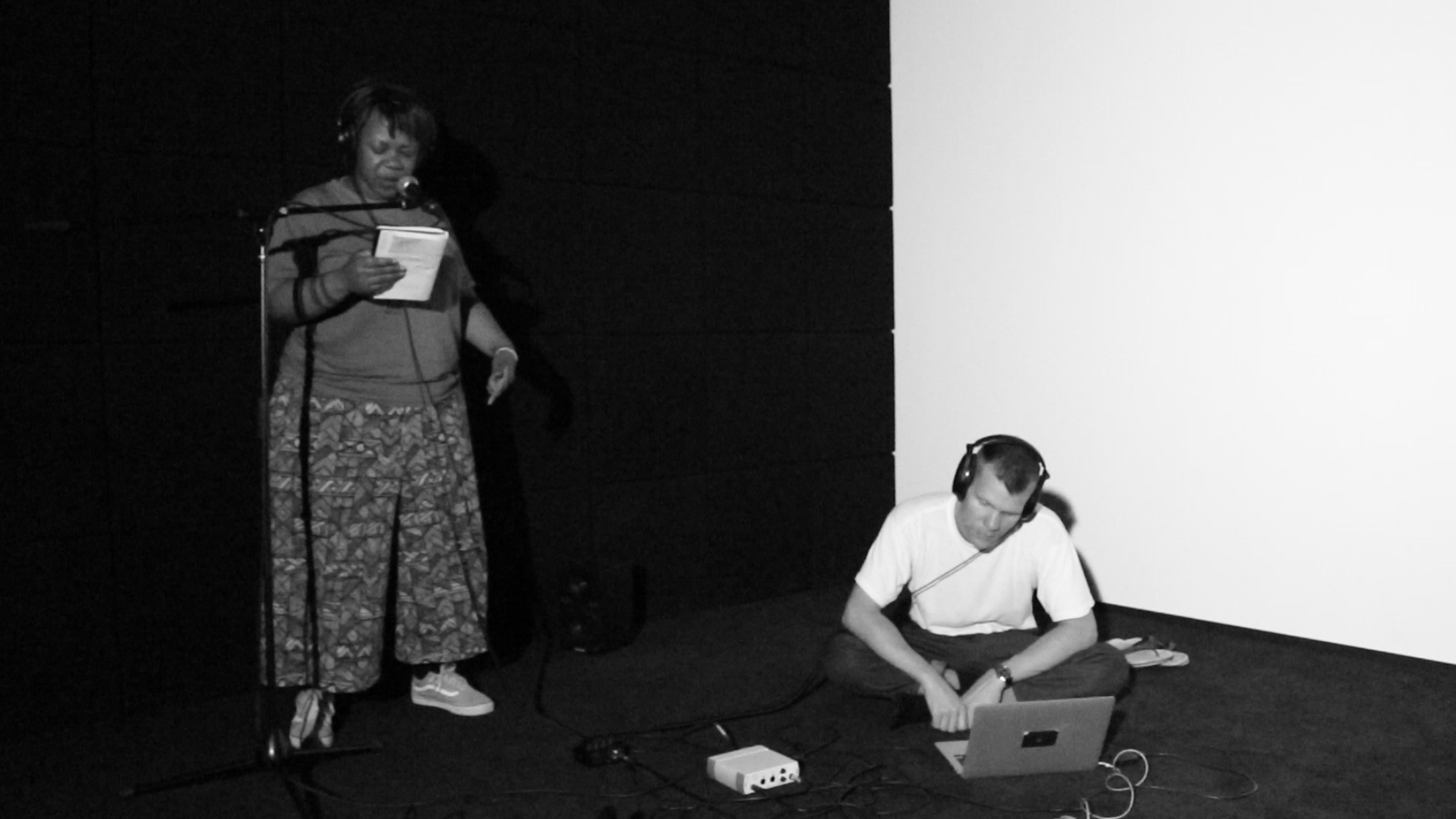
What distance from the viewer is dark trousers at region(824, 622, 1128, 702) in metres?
3.06

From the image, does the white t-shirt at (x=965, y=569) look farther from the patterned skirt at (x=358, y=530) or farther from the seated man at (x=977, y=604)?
the patterned skirt at (x=358, y=530)

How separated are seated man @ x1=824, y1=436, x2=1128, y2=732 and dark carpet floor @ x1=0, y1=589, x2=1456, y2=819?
0.14 m

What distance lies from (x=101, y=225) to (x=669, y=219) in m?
1.79

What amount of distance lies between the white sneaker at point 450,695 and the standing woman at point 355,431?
0.23 m

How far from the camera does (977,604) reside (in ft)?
10.4

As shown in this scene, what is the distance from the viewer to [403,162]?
2.84m

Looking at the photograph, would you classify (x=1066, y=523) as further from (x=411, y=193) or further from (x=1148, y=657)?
(x=411, y=193)

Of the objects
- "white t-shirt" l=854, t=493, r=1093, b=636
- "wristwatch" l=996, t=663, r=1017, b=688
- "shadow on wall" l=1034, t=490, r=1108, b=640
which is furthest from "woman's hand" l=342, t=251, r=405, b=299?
"shadow on wall" l=1034, t=490, r=1108, b=640

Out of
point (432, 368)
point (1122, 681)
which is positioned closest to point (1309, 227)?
point (1122, 681)

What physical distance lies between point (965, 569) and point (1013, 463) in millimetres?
474

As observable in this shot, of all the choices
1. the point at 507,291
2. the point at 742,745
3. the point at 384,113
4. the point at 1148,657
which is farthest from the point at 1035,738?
the point at 507,291

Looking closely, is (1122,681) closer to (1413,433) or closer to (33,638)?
(1413,433)

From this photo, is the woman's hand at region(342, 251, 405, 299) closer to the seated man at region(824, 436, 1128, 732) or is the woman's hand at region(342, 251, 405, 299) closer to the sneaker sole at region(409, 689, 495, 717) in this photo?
the sneaker sole at region(409, 689, 495, 717)

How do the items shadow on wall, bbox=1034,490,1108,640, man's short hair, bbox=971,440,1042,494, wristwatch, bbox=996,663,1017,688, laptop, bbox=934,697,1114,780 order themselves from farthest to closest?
shadow on wall, bbox=1034,490,1108,640 < wristwatch, bbox=996,663,1017,688 < man's short hair, bbox=971,440,1042,494 < laptop, bbox=934,697,1114,780
